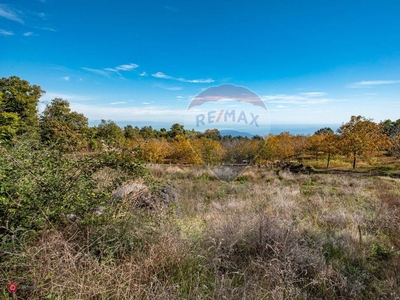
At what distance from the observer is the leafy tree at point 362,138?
67.8 ft

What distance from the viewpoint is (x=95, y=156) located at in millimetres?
3297

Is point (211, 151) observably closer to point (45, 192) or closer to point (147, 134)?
point (45, 192)

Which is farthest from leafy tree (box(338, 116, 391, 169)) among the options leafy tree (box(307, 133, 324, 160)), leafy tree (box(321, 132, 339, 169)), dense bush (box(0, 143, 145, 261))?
dense bush (box(0, 143, 145, 261))

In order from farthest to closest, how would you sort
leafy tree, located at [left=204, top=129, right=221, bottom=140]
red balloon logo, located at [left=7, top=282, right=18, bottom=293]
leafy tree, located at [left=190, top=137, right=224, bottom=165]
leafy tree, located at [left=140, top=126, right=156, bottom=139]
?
leafy tree, located at [left=140, top=126, right=156, bottom=139] → leafy tree, located at [left=190, top=137, right=224, bottom=165] → leafy tree, located at [left=204, top=129, right=221, bottom=140] → red balloon logo, located at [left=7, top=282, right=18, bottom=293]

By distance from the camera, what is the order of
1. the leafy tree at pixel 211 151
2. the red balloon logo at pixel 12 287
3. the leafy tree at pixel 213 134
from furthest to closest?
the leafy tree at pixel 211 151 → the leafy tree at pixel 213 134 → the red balloon logo at pixel 12 287

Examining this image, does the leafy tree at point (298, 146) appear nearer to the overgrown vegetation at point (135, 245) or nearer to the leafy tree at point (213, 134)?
the leafy tree at point (213, 134)

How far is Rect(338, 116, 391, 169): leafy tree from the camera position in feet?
67.8

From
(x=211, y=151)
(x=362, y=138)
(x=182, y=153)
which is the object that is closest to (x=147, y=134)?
(x=182, y=153)

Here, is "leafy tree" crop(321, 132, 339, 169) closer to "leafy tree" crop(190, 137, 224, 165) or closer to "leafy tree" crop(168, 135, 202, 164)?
"leafy tree" crop(168, 135, 202, 164)

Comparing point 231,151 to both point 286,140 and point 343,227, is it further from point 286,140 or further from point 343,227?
point 286,140

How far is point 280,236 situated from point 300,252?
413 mm

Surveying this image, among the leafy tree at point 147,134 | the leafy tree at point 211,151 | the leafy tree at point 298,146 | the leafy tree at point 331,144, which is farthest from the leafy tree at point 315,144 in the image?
the leafy tree at point 147,134

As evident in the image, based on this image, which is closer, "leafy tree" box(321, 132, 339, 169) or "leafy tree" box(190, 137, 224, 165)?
"leafy tree" box(190, 137, 224, 165)

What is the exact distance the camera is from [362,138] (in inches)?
824
